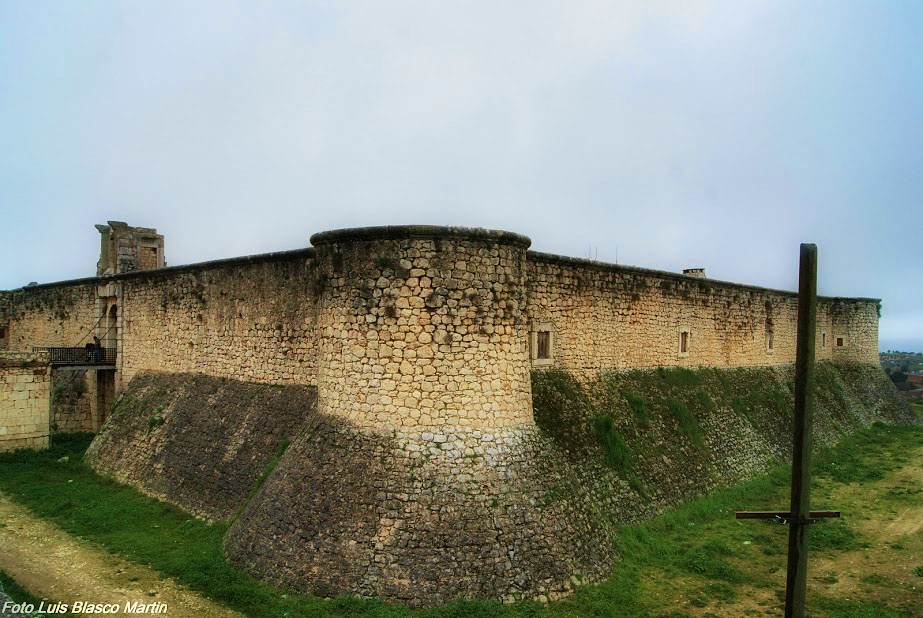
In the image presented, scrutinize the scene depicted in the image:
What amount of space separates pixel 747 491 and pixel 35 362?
68.5 ft

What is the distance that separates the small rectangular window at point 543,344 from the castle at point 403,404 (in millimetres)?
29

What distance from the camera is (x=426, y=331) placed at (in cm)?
973

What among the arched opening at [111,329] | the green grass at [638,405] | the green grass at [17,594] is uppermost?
the arched opening at [111,329]

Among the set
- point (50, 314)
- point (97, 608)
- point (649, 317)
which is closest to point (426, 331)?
point (97, 608)

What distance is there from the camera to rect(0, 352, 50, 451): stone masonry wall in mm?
17797

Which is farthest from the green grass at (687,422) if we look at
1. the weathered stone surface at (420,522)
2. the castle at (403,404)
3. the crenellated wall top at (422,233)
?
the crenellated wall top at (422,233)

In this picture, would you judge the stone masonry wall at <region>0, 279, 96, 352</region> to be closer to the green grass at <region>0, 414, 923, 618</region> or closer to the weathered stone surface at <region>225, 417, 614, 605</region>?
the green grass at <region>0, 414, 923, 618</region>

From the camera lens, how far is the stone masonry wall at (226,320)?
13039mm

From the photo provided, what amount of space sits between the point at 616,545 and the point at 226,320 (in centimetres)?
1051

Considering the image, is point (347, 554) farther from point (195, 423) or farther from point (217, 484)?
point (195, 423)

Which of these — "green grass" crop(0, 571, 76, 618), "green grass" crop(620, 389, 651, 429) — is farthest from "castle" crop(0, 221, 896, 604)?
"green grass" crop(0, 571, 76, 618)

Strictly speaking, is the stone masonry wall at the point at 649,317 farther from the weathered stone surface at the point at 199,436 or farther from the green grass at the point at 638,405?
the weathered stone surface at the point at 199,436

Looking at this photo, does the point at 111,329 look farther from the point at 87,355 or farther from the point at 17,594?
the point at 17,594

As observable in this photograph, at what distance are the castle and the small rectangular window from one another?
0.10 ft
